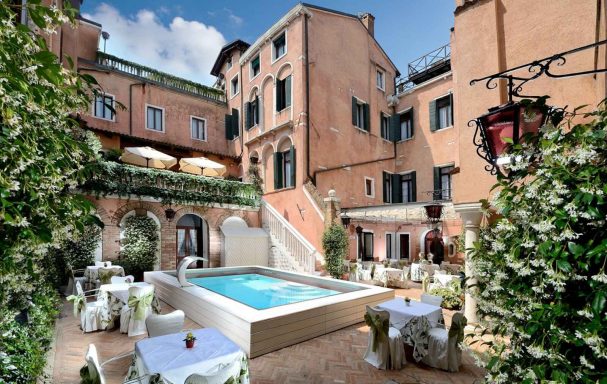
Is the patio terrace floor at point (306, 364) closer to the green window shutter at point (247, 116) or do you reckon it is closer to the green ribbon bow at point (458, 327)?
the green ribbon bow at point (458, 327)

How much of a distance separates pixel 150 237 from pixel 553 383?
43.0ft

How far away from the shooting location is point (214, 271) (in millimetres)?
11664

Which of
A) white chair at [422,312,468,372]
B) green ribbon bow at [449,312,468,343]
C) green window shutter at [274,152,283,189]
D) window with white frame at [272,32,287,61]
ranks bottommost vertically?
white chair at [422,312,468,372]

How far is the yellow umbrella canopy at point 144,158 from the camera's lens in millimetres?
13336

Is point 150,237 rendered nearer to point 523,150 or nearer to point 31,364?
point 31,364

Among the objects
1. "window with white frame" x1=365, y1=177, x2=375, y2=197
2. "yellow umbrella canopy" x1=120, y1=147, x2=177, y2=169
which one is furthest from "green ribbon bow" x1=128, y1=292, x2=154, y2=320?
"window with white frame" x1=365, y1=177, x2=375, y2=197

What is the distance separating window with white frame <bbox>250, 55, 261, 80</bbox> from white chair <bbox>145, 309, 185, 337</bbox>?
52.0 ft

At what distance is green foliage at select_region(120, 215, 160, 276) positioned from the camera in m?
11.7

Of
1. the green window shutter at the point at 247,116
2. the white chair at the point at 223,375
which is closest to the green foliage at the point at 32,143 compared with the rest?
the white chair at the point at 223,375

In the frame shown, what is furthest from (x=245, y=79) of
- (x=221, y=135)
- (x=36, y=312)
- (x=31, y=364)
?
(x=31, y=364)

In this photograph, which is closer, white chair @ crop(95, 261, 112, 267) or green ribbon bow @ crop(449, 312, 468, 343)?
green ribbon bow @ crop(449, 312, 468, 343)

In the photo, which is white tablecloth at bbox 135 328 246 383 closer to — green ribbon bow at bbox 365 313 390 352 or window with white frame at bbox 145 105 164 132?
green ribbon bow at bbox 365 313 390 352

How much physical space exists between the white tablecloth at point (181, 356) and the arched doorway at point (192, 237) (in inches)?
426

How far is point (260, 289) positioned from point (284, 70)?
36.4 ft
